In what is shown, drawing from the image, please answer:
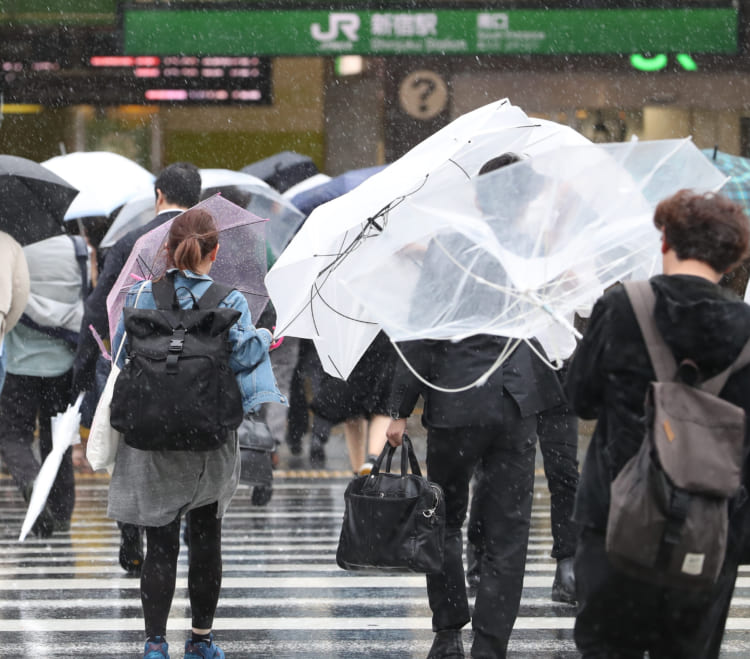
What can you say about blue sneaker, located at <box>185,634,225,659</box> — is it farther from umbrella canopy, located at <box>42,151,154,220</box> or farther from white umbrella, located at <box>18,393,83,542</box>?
umbrella canopy, located at <box>42,151,154,220</box>

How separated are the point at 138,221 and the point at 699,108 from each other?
8880 mm

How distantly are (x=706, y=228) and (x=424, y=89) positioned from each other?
12.6 metres

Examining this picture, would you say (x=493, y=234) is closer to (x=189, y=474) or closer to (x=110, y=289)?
(x=189, y=474)

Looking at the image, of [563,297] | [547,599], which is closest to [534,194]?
[563,297]

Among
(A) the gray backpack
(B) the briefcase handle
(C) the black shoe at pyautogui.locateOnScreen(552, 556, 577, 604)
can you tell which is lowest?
(C) the black shoe at pyautogui.locateOnScreen(552, 556, 577, 604)

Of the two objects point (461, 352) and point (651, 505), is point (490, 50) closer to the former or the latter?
point (461, 352)

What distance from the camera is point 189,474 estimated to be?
18.1 feet

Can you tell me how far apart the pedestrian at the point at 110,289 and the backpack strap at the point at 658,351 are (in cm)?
338

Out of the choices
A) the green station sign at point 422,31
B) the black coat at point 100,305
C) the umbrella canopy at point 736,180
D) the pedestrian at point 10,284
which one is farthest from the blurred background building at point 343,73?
the black coat at point 100,305

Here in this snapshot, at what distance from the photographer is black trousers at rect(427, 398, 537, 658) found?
18.3 ft

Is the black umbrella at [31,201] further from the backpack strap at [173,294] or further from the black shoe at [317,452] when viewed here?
the black shoe at [317,452]

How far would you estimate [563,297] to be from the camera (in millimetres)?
4789

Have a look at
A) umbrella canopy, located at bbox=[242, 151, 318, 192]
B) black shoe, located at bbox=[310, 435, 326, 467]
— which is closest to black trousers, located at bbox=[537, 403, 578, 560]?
black shoe, located at bbox=[310, 435, 326, 467]

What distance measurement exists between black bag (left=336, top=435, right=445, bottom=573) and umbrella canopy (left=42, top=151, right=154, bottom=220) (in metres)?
4.71
